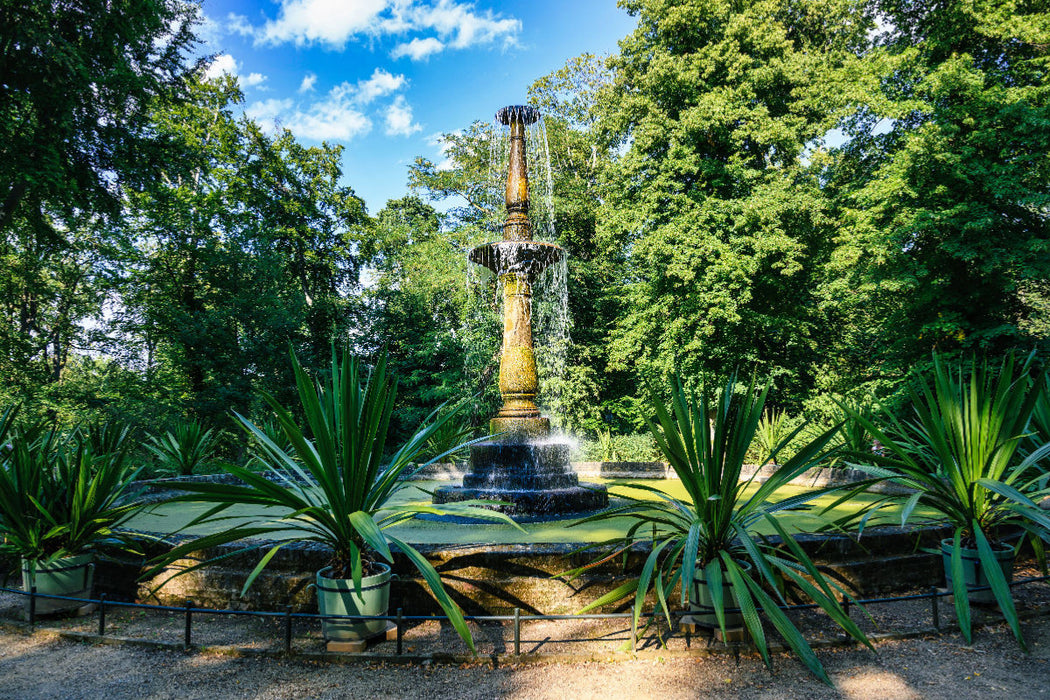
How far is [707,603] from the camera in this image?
9.52 ft

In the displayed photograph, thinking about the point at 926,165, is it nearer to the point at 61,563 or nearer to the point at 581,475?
the point at 581,475

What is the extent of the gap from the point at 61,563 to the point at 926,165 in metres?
14.7

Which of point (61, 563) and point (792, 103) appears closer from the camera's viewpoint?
point (61, 563)

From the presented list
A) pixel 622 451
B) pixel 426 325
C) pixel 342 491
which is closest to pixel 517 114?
pixel 342 491

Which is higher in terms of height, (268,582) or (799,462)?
(799,462)

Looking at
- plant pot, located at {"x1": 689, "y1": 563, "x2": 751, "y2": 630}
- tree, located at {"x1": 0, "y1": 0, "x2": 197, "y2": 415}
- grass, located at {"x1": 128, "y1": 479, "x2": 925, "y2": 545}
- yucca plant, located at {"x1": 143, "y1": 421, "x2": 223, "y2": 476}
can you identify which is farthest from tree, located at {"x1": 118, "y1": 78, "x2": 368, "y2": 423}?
plant pot, located at {"x1": 689, "y1": 563, "x2": 751, "y2": 630}

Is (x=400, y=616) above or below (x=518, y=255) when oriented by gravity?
below

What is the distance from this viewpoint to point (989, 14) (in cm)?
1180

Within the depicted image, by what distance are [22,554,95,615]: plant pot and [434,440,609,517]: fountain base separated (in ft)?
10.7

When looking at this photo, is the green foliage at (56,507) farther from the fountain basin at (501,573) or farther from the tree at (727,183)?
the tree at (727,183)

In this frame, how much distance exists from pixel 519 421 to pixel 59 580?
4.68m

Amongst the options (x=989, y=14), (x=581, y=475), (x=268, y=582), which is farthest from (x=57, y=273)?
(x=989, y=14)

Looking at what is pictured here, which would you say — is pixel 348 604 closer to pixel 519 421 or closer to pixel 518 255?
pixel 519 421

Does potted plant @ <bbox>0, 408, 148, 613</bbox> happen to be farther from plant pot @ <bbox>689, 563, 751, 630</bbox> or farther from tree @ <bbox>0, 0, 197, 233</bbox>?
tree @ <bbox>0, 0, 197, 233</bbox>
